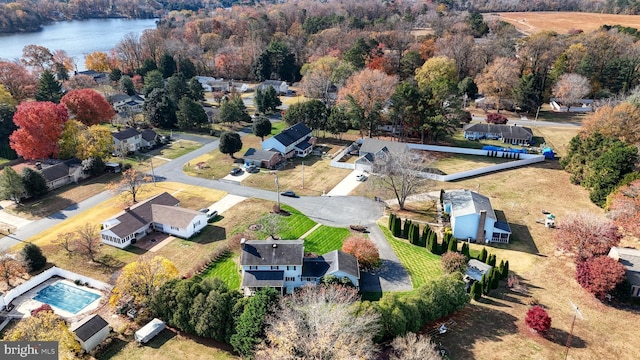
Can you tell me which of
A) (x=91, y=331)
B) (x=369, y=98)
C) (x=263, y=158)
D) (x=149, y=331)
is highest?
(x=369, y=98)

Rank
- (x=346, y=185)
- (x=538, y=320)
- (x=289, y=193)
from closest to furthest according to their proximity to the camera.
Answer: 1. (x=538, y=320)
2. (x=289, y=193)
3. (x=346, y=185)

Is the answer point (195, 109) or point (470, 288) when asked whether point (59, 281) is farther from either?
point (195, 109)

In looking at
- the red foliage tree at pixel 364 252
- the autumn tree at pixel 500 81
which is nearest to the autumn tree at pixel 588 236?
the red foliage tree at pixel 364 252

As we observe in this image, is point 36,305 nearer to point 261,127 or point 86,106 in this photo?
point 261,127

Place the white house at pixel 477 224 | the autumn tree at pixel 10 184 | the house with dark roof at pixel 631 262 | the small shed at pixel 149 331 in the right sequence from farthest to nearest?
the autumn tree at pixel 10 184, the white house at pixel 477 224, the house with dark roof at pixel 631 262, the small shed at pixel 149 331

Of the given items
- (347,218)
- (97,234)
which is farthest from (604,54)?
(97,234)

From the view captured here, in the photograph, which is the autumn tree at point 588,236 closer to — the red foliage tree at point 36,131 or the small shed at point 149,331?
the small shed at point 149,331

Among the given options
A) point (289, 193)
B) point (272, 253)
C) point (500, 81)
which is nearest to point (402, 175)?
point (289, 193)
